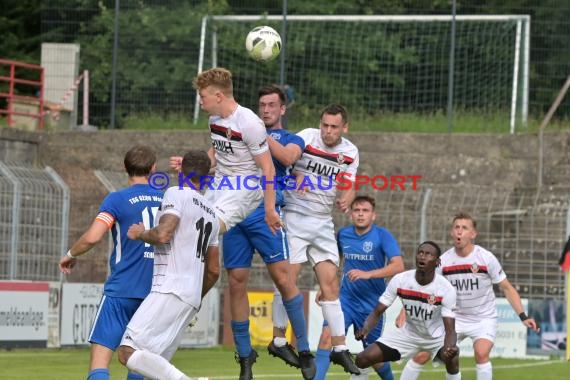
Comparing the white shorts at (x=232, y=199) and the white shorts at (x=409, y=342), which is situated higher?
the white shorts at (x=232, y=199)

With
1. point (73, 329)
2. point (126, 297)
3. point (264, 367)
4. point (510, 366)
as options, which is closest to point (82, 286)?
point (73, 329)

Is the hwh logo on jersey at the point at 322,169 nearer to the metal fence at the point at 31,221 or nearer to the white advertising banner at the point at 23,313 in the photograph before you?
the white advertising banner at the point at 23,313

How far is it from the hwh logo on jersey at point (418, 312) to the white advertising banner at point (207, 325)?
858cm

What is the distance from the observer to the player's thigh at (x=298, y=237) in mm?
12258

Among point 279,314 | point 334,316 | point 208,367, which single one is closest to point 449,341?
point 334,316

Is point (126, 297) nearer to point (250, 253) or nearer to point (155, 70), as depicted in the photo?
point (250, 253)

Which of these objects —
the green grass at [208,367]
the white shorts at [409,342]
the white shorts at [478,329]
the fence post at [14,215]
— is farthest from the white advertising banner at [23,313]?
the white shorts at [409,342]

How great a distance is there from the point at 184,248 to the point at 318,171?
9.38 feet

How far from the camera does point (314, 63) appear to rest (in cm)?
2728

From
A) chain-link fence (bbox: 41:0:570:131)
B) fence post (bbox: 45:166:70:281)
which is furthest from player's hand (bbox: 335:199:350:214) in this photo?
chain-link fence (bbox: 41:0:570:131)

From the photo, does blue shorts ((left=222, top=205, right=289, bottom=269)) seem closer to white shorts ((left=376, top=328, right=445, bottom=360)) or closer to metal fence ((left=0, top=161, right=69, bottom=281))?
white shorts ((left=376, top=328, right=445, bottom=360))

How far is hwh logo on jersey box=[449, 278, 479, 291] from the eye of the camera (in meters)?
14.7

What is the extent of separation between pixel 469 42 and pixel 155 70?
6563 mm

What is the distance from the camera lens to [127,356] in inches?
386
